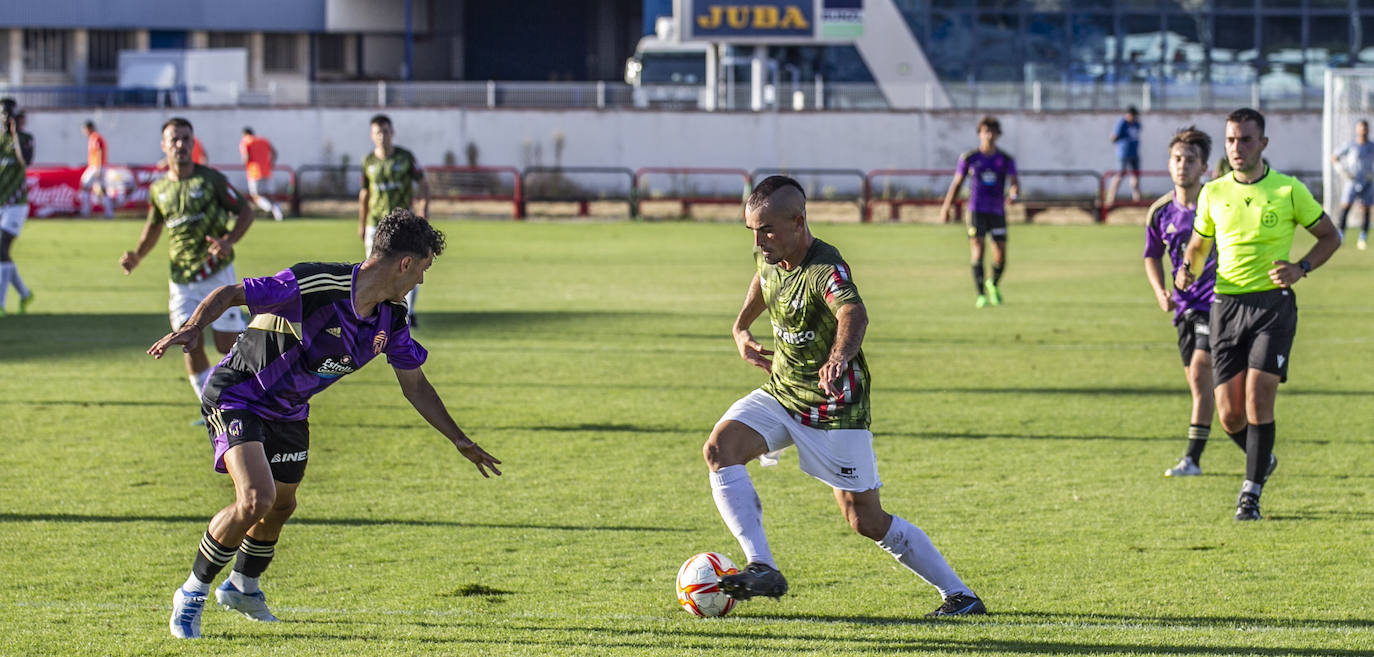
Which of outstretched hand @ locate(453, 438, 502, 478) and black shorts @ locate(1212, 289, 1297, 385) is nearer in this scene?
outstretched hand @ locate(453, 438, 502, 478)

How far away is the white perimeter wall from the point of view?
40219mm

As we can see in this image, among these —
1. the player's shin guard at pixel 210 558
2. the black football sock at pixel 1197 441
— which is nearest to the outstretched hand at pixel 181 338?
the player's shin guard at pixel 210 558

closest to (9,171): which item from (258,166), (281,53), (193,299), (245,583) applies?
(193,299)

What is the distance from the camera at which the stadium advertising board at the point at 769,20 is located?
42.7 meters

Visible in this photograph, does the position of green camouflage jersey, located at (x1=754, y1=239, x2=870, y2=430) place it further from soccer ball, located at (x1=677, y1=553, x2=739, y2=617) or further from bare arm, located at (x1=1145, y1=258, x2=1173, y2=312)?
bare arm, located at (x1=1145, y1=258, x2=1173, y2=312)

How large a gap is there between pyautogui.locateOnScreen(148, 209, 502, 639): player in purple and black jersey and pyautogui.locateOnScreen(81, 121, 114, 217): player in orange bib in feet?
94.7

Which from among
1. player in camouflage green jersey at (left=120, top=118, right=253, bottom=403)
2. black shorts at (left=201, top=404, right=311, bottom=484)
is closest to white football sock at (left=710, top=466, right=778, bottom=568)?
black shorts at (left=201, top=404, right=311, bottom=484)

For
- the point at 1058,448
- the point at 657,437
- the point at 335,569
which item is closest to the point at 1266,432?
the point at 1058,448

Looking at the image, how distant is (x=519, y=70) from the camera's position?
210ft

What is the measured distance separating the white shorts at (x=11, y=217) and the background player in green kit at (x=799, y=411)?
1305cm

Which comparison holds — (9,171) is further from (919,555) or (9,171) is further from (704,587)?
(919,555)

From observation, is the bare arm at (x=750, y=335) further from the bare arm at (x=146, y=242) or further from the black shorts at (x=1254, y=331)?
the bare arm at (x=146, y=242)

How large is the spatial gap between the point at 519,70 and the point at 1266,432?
57512mm

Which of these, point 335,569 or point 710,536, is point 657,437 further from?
point 335,569
